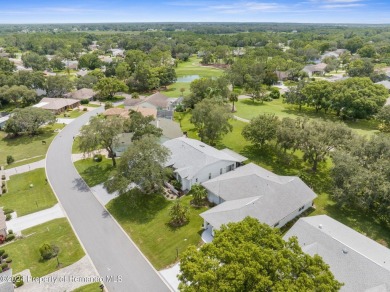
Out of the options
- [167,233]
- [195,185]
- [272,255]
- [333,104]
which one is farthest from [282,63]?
[272,255]

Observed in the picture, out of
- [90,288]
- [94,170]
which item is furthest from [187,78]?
[90,288]

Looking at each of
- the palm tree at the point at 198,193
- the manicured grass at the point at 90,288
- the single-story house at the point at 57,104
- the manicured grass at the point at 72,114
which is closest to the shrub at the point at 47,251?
the manicured grass at the point at 90,288

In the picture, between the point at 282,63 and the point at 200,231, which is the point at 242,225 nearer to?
the point at 200,231

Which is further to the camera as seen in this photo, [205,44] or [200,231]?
[205,44]

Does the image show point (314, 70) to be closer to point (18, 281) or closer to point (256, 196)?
point (256, 196)

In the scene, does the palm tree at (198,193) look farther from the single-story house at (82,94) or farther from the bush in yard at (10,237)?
the single-story house at (82,94)

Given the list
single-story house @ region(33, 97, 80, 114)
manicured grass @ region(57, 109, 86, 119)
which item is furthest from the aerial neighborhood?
single-story house @ region(33, 97, 80, 114)

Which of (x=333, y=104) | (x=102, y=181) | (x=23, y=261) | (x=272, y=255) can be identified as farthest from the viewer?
(x=333, y=104)
